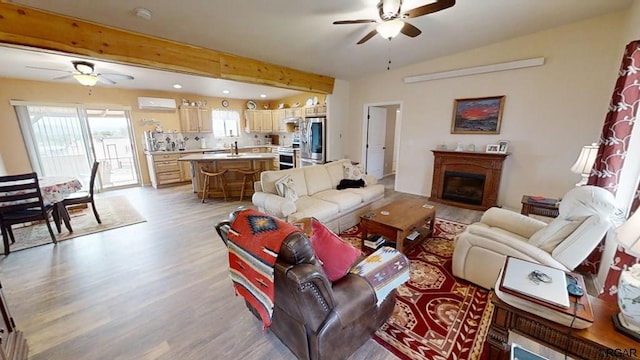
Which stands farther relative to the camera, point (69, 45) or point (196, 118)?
point (196, 118)

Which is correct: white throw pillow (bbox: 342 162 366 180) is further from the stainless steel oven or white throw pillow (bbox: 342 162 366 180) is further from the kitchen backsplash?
the kitchen backsplash

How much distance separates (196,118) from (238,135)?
1.47m

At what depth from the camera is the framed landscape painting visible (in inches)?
157

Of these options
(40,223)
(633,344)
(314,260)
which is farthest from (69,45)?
(633,344)

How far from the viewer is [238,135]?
818 centimetres

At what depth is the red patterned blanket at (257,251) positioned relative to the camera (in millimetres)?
1147

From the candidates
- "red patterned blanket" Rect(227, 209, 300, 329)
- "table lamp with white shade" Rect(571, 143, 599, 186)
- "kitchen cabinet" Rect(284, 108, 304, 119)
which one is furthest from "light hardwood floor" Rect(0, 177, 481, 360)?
"kitchen cabinet" Rect(284, 108, 304, 119)

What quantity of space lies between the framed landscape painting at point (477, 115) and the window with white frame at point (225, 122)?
6.58 m

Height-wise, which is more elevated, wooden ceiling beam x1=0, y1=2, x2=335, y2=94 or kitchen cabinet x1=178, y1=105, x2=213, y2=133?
wooden ceiling beam x1=0, y1=2, x2=335, y2=94

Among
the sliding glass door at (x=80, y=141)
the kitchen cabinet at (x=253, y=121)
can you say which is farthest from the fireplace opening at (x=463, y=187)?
the sliding glass door at (x=80, y=141)

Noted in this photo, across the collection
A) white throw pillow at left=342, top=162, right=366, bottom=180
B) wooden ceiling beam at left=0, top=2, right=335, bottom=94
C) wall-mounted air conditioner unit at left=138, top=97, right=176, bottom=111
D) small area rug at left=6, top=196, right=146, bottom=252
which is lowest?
small area rug at left=6, top=196, right=146, bottom=252

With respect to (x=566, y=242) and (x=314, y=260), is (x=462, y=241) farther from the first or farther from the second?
(x=314, y=260)

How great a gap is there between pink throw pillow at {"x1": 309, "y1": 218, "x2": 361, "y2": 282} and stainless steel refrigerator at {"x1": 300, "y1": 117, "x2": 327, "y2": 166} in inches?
193

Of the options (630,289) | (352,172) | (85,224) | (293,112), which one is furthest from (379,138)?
(85,224)
